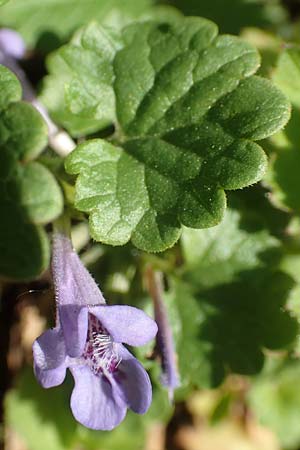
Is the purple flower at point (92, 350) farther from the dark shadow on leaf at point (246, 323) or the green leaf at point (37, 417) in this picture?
the green leaf at point (37, 417)

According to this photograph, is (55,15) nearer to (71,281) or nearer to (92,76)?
(92,76)

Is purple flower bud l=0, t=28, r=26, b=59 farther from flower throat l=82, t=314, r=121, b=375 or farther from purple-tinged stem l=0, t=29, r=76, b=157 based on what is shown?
flower throat l=82, t=314, r=121, b=375

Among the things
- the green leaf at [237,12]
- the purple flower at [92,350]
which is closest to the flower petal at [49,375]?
the purple flower at [92,350]

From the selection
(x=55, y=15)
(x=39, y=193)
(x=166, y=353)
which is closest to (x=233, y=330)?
(x=166, y=353)

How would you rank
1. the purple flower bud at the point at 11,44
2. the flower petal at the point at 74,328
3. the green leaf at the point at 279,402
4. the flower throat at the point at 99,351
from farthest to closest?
the green leaf at the point at 279,402 < the purple flower bud at the point at 11,44 < the flower throat at the point at 99,351 < the flower petal at the point at 74,328

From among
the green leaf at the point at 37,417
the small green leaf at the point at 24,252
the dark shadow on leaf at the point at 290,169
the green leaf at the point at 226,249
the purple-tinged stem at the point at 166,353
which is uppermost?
the small green leaf at the point at 24,252

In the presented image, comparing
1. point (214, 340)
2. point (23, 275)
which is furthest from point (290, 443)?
point (23, 275)

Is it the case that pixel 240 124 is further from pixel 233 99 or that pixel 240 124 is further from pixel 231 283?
pixel 231 283
